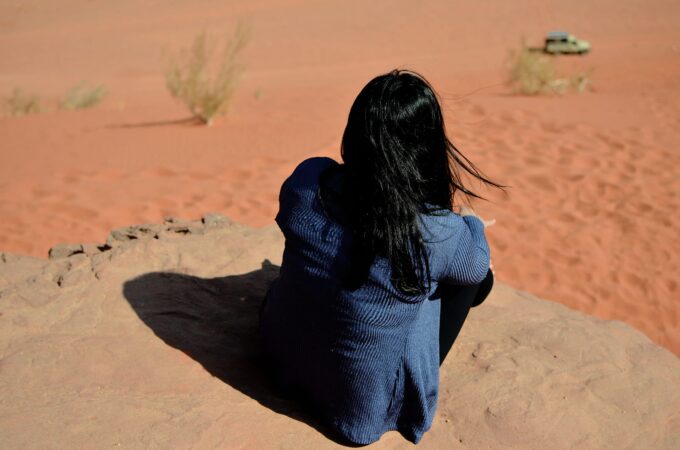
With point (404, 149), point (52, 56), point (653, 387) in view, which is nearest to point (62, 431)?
point (404, 149)

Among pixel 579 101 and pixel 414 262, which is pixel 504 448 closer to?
pixel 414 262

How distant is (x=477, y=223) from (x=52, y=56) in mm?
21715

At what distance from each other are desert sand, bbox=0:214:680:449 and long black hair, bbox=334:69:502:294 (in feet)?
2.19

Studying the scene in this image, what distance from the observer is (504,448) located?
2391 millimetres

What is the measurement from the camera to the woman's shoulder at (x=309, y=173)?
2211 mm

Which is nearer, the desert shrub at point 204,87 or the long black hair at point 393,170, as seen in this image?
the long black hair at point 393,170

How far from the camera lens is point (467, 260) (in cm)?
219

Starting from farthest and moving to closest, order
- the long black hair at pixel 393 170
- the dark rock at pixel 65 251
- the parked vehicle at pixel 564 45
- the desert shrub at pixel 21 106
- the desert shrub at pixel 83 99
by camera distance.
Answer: the parked vehicle at pixel 564 45
the desert shrub at pixel 83 99
the desert shrub at pixel 21 106
the dark rock at pixel 65 251
the long black hair at pixel 393 170

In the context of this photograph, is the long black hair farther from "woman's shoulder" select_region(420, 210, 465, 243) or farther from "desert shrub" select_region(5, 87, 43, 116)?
"desert shrub" select_region(5, 87, 43, 116)

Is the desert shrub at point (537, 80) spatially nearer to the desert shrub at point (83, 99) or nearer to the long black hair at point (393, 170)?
the desert shrub at point (83, 99)

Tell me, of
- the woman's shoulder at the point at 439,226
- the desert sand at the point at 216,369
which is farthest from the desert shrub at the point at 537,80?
the woman's shoulder at the point at 439,226

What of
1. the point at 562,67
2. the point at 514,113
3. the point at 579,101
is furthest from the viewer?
the point at 562,67

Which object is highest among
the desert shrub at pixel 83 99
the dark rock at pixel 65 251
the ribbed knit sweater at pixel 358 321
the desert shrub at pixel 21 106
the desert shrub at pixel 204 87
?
the ribbed knit sweater at pixel 358 321

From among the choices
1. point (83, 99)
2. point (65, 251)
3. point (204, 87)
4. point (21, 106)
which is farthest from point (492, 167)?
point (83, 99)
